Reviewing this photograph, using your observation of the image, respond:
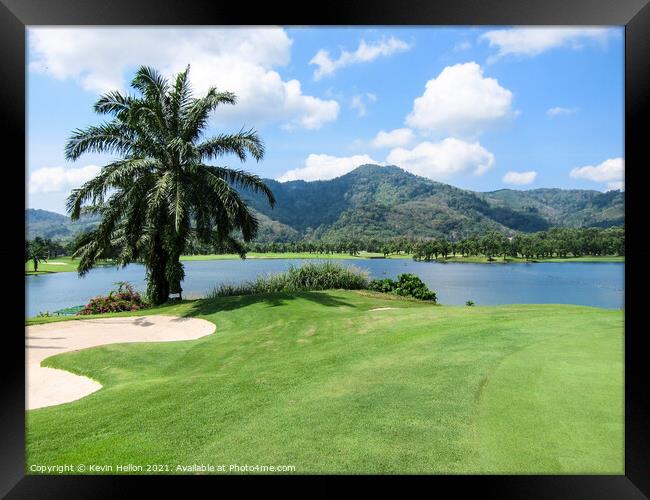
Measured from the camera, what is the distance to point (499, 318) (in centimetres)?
522

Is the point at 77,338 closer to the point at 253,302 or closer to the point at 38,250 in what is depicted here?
the point at 38,250

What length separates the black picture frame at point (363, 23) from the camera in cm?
281

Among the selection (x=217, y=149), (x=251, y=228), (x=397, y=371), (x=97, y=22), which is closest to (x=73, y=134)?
(x=217, y=149)

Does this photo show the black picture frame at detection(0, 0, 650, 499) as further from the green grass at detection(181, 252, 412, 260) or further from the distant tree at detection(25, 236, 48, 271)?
the green grass at detection(181, 252, 412, 260)

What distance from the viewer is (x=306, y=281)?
32.7ft

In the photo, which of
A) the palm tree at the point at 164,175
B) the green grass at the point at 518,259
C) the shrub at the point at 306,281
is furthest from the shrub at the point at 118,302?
the green grass at the point at 518,259

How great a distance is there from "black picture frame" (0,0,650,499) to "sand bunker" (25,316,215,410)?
88cm

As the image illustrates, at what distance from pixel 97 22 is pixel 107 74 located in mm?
2447

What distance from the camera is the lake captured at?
596cm

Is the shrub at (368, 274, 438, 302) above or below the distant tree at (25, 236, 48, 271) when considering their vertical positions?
below

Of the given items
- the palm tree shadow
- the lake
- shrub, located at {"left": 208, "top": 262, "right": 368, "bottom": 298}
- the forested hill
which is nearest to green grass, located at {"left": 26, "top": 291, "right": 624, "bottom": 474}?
the lake

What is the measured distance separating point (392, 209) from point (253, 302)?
9205mm

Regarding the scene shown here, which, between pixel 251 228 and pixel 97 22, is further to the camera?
pixel 251 228
